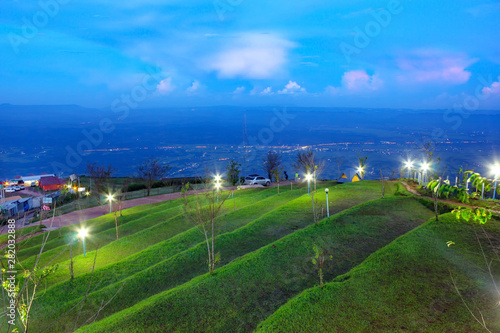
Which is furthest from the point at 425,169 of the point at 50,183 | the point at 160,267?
the point at 50,183

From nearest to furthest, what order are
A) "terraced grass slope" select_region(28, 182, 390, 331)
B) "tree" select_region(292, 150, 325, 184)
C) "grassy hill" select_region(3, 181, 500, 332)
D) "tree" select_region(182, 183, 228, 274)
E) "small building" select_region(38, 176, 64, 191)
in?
1. "grassy hill" select_region(3, 181, 500, 332)
2. "terraced grass slope" select_region(28, 182, 390, 331)
3. "tree" select_region(182, 183, 228, 274)
4. "tree" select_region(292, 150, 325, 184)
5. "small building" select_region(38, 176, 64, 191)

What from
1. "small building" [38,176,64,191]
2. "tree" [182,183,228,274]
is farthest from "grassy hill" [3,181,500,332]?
"small building" [38,176,64,191]

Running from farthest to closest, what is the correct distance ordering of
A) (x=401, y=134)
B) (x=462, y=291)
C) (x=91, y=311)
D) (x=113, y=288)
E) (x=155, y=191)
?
1. (x=401, y=134)
2. (x=155, y=191)
3. (x=113, y=288)
4. (x=91, y=311)
5. (x=462, y=291)

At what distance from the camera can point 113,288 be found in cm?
1128

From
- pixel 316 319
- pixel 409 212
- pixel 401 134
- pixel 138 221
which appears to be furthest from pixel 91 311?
pixel 401 134

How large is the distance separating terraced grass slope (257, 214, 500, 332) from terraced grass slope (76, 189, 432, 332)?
3.14ft

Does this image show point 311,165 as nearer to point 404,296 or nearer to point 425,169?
point 425,169

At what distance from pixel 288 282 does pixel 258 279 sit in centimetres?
104

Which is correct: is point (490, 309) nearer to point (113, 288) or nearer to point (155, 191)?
point (113, 288)

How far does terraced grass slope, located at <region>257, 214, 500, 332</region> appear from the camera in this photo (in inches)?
303

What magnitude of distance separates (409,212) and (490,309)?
9793 mm

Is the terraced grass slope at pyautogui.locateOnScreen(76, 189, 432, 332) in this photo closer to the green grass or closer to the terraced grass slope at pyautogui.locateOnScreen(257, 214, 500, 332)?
the terraced grass slope at pyautogui.locateOnScreen(257, 214, 500, 332)

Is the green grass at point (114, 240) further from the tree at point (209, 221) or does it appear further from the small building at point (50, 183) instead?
the small building at point (50, 183)

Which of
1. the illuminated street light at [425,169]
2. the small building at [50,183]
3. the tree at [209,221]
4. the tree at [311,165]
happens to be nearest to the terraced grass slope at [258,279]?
the tree at [209,221]
